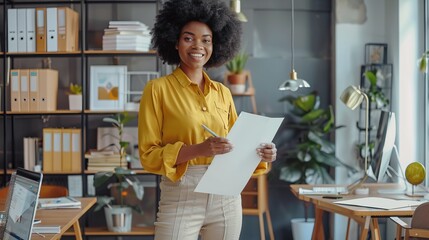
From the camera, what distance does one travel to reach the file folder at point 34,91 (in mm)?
5270

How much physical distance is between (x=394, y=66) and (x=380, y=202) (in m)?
2.13

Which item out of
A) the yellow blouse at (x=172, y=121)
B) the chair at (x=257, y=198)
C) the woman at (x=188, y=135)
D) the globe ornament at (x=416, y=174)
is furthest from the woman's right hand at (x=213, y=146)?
the chair at (x=257, y=198)

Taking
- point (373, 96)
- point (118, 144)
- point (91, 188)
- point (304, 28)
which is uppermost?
point (304, 28)

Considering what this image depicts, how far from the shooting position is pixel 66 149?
533 cm

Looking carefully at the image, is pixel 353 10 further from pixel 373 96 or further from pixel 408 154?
pixel 408 154

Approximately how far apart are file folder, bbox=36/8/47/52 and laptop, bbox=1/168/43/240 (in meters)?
2.92

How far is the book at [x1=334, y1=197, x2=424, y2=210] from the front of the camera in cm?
335

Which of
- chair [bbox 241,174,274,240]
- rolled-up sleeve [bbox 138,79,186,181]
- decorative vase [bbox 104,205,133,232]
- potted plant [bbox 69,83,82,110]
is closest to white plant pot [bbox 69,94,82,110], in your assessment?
potted plant [bbox 69,83,82,110]

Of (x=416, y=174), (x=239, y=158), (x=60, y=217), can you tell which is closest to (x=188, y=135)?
(x=239, y=158)

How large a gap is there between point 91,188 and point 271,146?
321cm

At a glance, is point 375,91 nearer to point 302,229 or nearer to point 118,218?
point 302,229

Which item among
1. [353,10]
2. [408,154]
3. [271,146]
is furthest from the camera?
[353,10]

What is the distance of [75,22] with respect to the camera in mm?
5383

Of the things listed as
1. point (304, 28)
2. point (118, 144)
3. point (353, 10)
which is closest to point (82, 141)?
point (118, 144)
